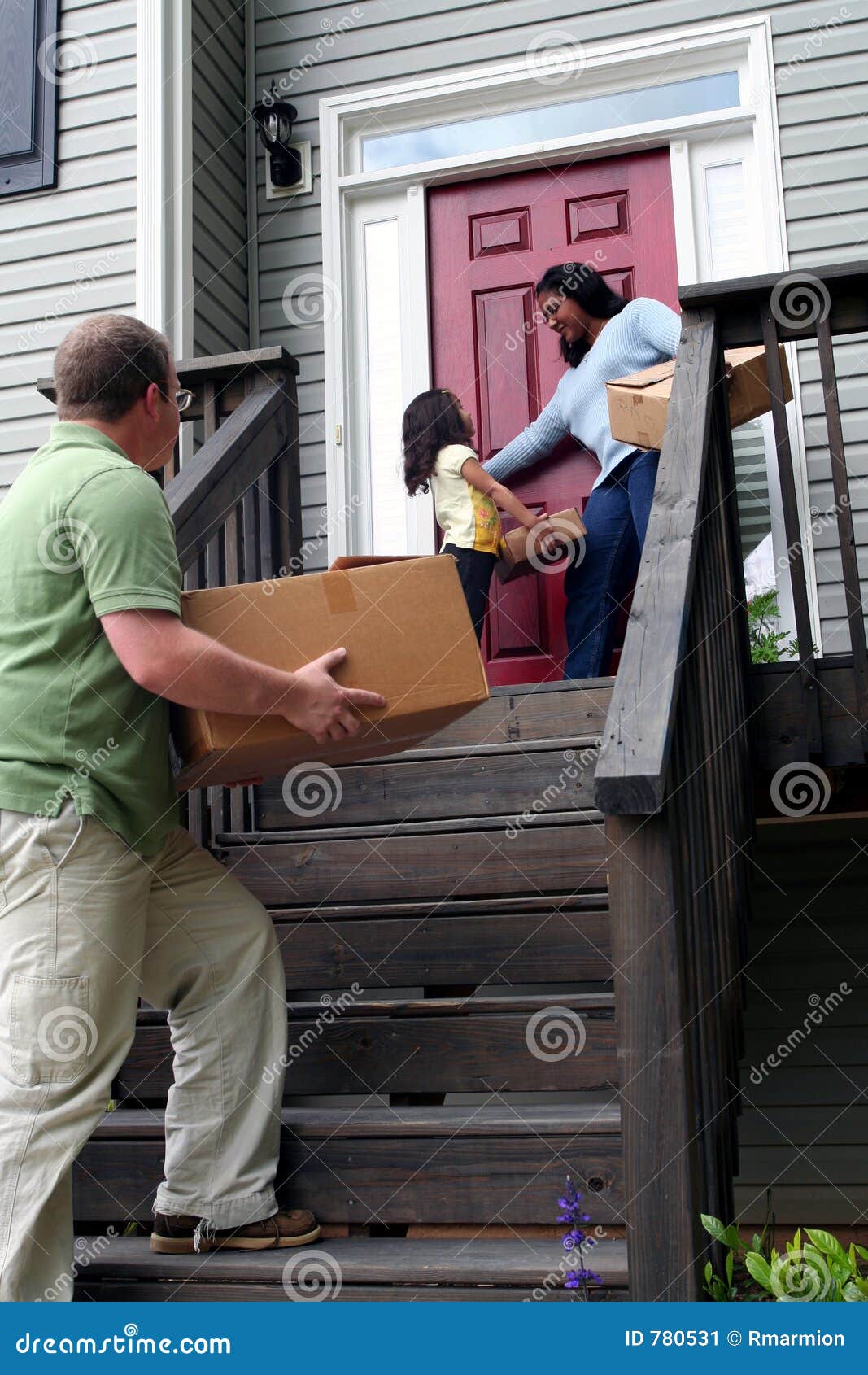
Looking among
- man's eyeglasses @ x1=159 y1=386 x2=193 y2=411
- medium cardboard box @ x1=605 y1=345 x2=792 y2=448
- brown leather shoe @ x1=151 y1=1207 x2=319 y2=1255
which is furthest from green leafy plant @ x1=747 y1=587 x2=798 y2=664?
brown leather shoe @ x1=151 y1=1207 x2=319 y2=1255

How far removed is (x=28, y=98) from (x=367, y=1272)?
448 centimetres

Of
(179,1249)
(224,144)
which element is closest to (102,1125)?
(179,1249)

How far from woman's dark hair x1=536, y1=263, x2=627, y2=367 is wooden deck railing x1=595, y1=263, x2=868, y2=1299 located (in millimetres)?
1500

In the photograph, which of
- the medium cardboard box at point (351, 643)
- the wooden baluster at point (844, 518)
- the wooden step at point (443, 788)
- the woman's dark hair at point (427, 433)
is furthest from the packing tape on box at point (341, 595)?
the woman's dark hair at point (427, 433)

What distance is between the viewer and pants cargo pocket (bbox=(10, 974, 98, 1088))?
1807mm

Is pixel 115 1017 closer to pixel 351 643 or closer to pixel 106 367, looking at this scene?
pixel 351 643

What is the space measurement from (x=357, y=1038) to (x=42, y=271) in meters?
3.47

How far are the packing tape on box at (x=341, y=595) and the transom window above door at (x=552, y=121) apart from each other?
10.9 ft

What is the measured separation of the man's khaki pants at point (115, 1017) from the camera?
1.81 meters

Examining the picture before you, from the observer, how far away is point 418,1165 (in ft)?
7.38

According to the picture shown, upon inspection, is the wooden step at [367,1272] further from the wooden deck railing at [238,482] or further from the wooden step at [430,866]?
the wooden deck railing at [238,482]

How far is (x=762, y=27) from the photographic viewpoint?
4.57m

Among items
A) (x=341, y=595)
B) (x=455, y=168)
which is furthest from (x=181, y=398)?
(x=455, y=168)

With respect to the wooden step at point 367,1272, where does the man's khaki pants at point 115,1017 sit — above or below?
above
